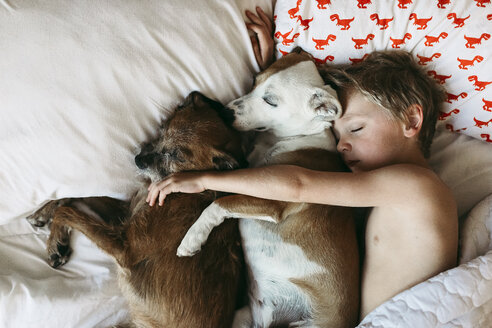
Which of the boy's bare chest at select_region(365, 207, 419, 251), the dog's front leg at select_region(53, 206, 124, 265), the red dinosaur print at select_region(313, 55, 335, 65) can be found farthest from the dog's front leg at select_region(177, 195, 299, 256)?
the red dinosaur print at select_region(313, 55, 335, 65)

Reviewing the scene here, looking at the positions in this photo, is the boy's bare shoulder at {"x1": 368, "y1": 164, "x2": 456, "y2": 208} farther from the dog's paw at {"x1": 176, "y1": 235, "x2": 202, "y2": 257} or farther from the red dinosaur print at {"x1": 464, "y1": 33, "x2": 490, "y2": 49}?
the dog's paw at {"x1": 176, "y1": 235, "x2": 202, "y2": 257}

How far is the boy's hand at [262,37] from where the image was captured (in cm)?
173

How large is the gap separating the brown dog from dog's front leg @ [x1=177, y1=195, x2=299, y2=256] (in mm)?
84

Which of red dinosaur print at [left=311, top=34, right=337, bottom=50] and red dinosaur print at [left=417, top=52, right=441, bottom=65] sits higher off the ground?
red dinosaur print at [left=311, top=34, right=337, bottom=50]

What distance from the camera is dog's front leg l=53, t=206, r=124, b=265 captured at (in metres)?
1.58

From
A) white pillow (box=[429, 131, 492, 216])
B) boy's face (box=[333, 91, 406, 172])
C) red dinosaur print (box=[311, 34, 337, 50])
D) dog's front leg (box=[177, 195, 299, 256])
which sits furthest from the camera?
white pillow (box=[429, 131, 492, 216])

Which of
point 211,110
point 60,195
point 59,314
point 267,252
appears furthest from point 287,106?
point 59,314

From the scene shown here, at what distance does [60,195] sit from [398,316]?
4.82 ft

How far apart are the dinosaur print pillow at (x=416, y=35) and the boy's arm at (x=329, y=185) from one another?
53cm

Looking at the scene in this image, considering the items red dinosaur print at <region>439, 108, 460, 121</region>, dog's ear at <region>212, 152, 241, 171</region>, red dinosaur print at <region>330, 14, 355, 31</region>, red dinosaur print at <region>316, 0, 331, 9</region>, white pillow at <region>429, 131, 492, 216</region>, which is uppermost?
red dinosaur print at <region>316, 0, 331, 9</region>

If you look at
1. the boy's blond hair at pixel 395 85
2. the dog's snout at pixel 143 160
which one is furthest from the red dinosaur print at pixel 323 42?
the dog's snout at pixel 143 160

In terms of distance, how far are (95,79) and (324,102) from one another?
96cm

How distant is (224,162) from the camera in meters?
1.63

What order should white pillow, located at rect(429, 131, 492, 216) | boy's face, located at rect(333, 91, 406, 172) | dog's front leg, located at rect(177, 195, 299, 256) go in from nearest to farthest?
dog's front leg, located at rect(177, 195, 299, 256) < boy's face, located at rect(333, 91, 406, 172) < white pillow, located at rect(429, 131, 492, 216)
